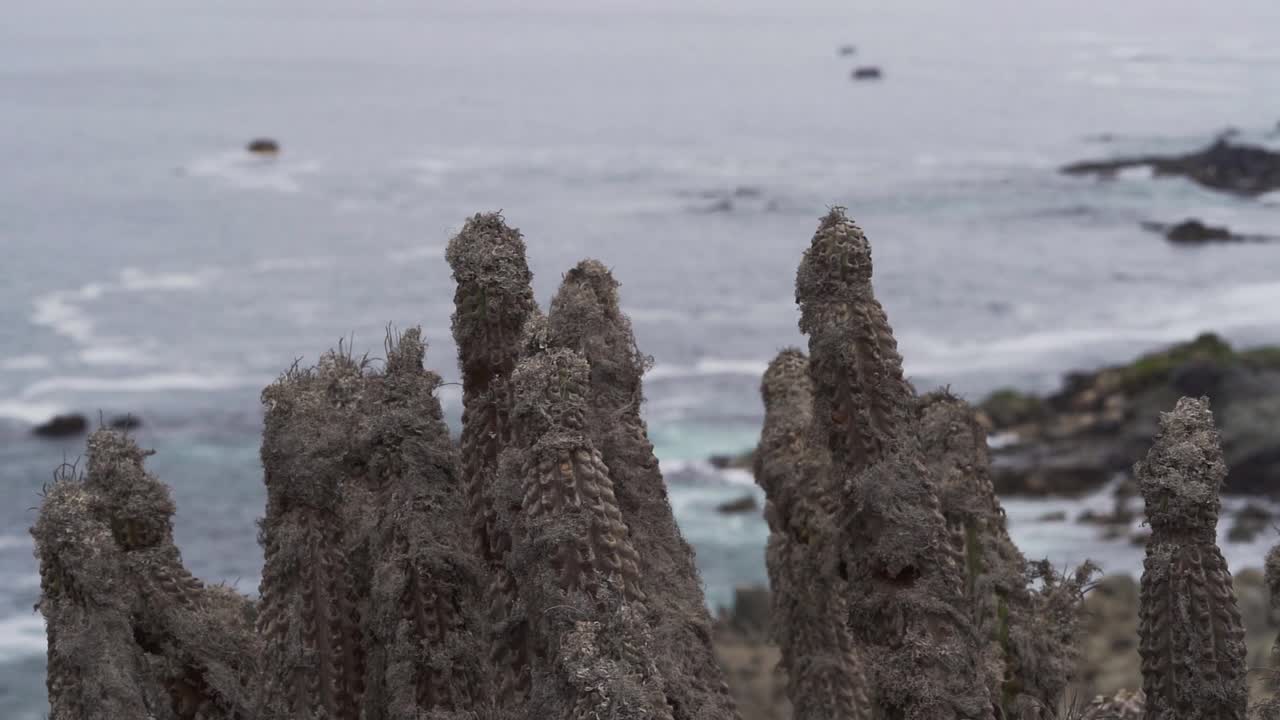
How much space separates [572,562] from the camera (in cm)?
1589

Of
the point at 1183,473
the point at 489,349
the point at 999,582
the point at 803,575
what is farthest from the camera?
the point at 803,575

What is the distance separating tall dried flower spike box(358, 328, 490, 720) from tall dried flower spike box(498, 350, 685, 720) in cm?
160

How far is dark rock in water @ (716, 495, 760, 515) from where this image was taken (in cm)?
6538

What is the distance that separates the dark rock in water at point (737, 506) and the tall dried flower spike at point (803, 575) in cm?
4170

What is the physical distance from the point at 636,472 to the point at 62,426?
2467 inches

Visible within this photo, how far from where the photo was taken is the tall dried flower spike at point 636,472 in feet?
58.7

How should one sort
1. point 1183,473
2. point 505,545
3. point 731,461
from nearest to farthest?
point 1183,473, point 505,545, point 731,461

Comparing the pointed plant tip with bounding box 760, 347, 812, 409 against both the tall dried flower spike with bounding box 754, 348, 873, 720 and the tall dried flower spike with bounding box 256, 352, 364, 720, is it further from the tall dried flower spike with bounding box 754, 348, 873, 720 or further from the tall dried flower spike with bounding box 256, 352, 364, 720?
the tall dried flower spike with bounding box 256, 352, 364, 720

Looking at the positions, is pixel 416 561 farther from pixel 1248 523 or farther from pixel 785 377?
pixel 1248 523

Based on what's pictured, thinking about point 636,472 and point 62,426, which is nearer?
point 636,472

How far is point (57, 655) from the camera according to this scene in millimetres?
17953

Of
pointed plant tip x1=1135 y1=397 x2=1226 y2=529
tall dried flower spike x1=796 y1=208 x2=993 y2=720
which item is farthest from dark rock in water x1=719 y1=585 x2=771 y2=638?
pointed plant tip x1=1135 y1=397 x2=1226 y2=529

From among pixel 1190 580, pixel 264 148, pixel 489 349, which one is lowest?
pixel 1190 580

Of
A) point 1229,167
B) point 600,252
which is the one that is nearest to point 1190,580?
point 600,252
